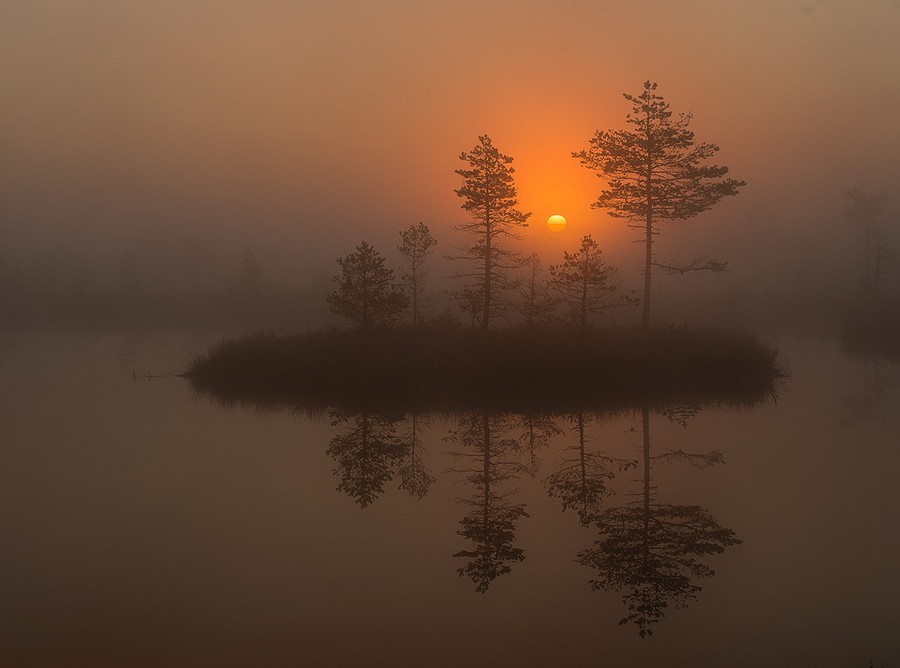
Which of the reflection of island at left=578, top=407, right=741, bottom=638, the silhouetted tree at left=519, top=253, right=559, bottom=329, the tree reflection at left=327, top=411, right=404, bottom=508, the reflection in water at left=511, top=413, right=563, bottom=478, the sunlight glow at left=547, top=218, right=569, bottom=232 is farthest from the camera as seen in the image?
the sunlight glow at left=547, top=218, right=569, bottom=232

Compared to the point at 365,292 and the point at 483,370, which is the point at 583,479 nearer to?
the point at 483,370

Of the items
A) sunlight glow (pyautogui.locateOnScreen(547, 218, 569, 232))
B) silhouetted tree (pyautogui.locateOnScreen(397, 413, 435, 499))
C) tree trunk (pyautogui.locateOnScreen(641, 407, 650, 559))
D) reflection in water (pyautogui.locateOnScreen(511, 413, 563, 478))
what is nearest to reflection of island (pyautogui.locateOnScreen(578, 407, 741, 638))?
tree trunk (pyautogui.locateOnScreen(641, 407, 650, 559))

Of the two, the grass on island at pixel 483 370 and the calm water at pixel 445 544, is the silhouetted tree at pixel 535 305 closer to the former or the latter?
the grass on island at pixel 483 370

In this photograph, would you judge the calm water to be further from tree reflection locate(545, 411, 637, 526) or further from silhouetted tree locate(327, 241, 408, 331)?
silhouetted tree locate(327, 241, 408, 331)

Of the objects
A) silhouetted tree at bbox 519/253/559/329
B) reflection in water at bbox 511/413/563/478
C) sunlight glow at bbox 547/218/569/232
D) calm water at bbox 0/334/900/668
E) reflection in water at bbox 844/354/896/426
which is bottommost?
calm water at bbox 0/334/900/668

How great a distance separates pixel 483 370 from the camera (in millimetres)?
34500

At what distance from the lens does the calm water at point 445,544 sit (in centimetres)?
928

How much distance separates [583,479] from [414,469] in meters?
4.08

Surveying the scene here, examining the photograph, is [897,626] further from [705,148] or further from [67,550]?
[705,148]

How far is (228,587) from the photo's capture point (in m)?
11.1

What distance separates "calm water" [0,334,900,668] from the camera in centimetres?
928

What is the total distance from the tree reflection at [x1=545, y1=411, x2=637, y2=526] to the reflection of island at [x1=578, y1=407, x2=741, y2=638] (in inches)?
21.8

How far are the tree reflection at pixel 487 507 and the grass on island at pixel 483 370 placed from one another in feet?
24.5

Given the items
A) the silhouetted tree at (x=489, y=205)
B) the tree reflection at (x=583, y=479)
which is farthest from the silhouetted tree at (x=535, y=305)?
the tree reflection at (x=583, y=479)
